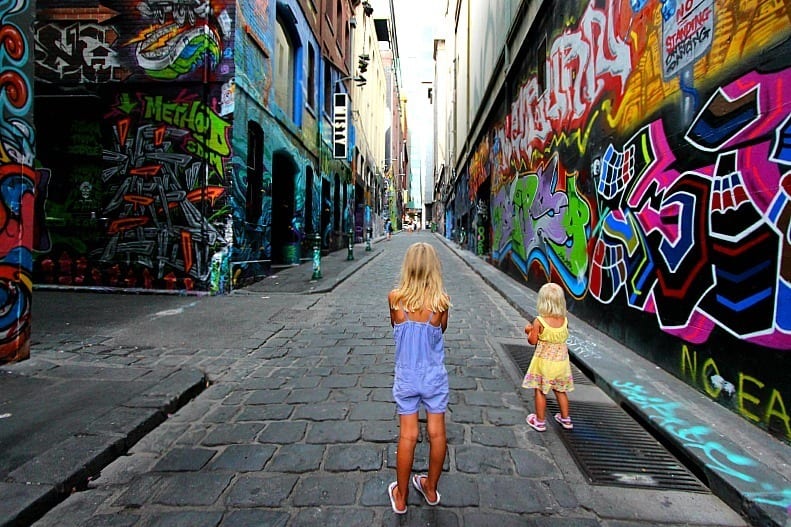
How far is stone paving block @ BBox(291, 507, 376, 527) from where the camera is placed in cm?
235

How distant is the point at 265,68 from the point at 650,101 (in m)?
9.24

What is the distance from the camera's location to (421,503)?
99.8 inches

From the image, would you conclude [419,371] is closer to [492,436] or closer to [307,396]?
[492,436]

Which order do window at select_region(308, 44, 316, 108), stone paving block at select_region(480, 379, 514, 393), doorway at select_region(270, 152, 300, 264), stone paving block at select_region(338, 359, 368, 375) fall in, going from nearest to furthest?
stone paving block at select_region(480, 379, 514, 393)
stone paving block at select_region(338, 359, 368, 375)
doorway at select_region(270, 152, 300, 264)
window at select_region(308, 44, 316, 108)

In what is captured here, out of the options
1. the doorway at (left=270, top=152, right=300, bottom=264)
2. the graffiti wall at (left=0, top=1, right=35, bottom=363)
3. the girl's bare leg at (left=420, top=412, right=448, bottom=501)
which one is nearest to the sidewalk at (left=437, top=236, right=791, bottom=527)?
the girl's bare leg at (left=420, top=412, right=448, bottom=501)

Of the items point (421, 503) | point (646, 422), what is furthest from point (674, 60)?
point (421, 503)

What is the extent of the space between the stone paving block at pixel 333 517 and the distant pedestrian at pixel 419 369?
0.56 feet

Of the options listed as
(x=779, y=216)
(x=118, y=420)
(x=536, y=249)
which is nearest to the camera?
(x=779, y=216)

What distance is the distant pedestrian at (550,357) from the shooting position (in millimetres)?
3527

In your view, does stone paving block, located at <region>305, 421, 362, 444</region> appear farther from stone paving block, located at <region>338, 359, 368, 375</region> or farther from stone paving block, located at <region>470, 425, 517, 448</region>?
stone paving block, located at <region>338, 359, 368, 375</region>

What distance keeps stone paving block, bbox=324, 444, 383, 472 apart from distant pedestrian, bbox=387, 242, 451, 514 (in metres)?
0.33

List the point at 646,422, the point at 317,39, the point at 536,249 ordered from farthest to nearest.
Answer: the point at 317,39
the point at 536,249
the point at 646,422

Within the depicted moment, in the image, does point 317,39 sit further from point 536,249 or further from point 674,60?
point 674,60

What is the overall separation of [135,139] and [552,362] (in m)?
9.54
